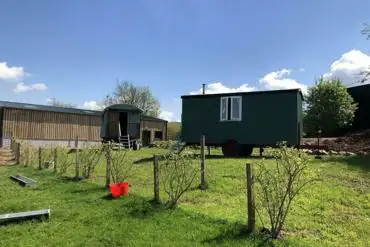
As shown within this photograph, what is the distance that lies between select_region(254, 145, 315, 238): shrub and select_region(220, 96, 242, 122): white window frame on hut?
11226mm

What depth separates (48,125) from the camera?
2956 cm

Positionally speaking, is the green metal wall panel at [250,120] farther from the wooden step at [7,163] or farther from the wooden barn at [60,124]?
the wooden barn at [60,124]

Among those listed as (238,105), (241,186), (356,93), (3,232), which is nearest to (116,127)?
(238,105)

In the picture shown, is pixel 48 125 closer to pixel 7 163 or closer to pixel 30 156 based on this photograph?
pixel 7 163

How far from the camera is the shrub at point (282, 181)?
4.96 m

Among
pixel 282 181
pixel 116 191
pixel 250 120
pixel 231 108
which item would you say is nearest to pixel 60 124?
pixel 231 108

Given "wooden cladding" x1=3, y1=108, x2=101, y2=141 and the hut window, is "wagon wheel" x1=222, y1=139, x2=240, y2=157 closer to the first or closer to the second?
the hut window

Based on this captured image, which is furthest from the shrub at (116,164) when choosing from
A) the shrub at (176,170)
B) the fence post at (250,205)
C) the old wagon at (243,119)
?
the old wagon at (243,119)

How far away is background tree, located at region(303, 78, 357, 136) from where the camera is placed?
2722 cm

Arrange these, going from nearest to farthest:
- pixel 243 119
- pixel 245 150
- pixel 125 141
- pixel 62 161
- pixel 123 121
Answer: pixel 62 161 < pixel 243 119 < pixel 245 150 < pixel 125 141 < pixel 123 121

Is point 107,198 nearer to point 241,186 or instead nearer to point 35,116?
point 241,186

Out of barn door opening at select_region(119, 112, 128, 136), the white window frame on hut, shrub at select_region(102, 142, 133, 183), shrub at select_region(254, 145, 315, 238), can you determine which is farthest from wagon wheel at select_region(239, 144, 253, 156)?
barn door opening at select_region(119, 112, 128, 136)

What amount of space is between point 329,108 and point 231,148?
47.7 ft

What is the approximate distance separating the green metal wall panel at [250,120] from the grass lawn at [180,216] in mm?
6134
